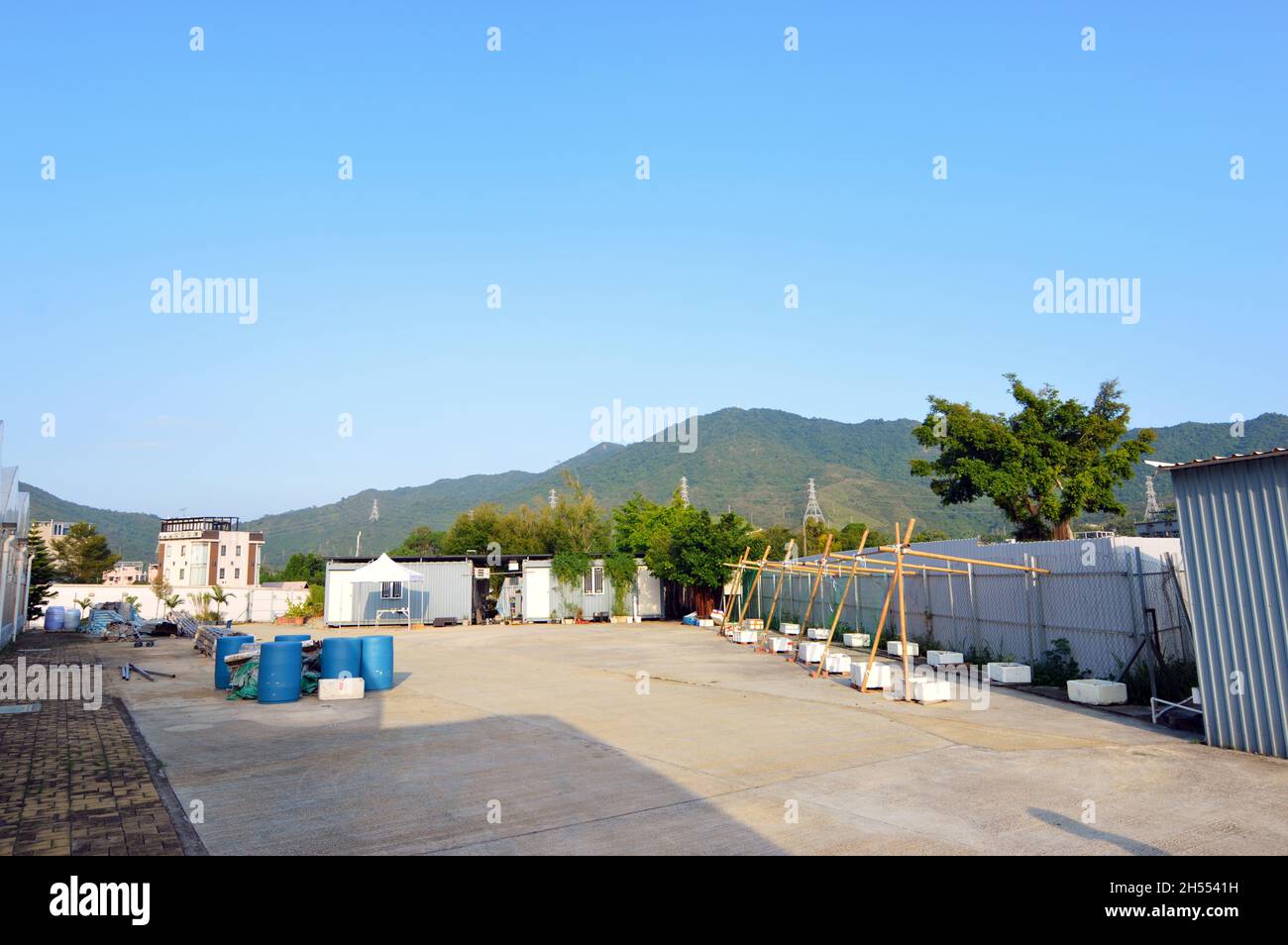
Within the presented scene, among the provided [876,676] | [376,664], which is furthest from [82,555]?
[876,676]

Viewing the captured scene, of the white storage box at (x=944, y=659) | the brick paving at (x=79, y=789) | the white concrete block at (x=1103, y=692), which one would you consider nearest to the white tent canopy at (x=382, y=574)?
the brick paving at (x=79, y=789)

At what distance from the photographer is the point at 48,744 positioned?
10.1 metres

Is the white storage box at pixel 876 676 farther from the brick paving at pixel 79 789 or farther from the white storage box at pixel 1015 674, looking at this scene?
the brick paving at pixel 79 789

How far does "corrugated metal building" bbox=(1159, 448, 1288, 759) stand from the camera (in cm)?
887

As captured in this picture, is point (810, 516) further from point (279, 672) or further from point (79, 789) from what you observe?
point (79, 789)

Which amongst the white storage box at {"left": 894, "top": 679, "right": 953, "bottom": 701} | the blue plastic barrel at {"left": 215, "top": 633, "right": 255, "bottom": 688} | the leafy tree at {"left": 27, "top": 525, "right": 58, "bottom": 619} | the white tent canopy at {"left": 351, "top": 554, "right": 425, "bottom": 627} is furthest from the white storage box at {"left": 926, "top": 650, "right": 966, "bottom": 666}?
the leafy tree at {"left": 27, "top": 525, "right": 58, "bottom": 619}

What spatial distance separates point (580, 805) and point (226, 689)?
1116 cm

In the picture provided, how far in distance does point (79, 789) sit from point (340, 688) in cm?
672

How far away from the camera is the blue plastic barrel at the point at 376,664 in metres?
15.7

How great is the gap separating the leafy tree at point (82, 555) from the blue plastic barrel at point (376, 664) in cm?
7338

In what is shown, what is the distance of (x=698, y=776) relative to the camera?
8.34m

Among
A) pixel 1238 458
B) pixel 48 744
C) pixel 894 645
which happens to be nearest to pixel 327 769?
pixel 48 744
